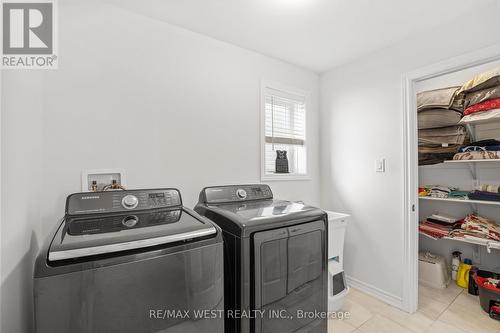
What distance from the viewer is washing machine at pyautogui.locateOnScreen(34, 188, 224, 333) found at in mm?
744

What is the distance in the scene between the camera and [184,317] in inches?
36.9

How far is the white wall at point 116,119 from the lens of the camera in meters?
0.96

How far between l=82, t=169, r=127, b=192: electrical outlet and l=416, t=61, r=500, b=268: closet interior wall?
3.37 meters

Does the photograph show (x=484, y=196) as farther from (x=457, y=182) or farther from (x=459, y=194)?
(x=457, y=182)

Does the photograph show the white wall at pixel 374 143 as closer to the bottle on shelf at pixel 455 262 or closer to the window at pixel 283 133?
the window at pixel 283 133

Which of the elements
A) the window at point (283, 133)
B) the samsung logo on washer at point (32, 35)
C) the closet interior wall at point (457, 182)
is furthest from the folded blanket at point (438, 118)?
the samsung logo on washer at point (32, 35)

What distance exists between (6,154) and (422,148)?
11.2 ft

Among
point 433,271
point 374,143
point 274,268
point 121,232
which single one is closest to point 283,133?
point 374,143

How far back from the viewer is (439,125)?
2.56 meters

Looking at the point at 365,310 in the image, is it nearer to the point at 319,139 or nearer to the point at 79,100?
the point at 319,139

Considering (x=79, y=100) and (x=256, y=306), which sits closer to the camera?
(x=256, y=306)

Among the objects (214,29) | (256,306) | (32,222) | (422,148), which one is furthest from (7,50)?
(422,148)

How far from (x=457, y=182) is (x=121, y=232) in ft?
A: 11.2

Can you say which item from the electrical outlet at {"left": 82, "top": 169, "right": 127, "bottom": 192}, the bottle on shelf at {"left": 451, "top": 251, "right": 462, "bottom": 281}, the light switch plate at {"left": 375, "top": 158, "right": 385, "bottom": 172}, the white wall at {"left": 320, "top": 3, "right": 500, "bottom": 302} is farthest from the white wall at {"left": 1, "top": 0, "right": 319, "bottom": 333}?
the bottle on shelf at {"left": 451, "top": 251, "right": 462, "bottom": 281}
